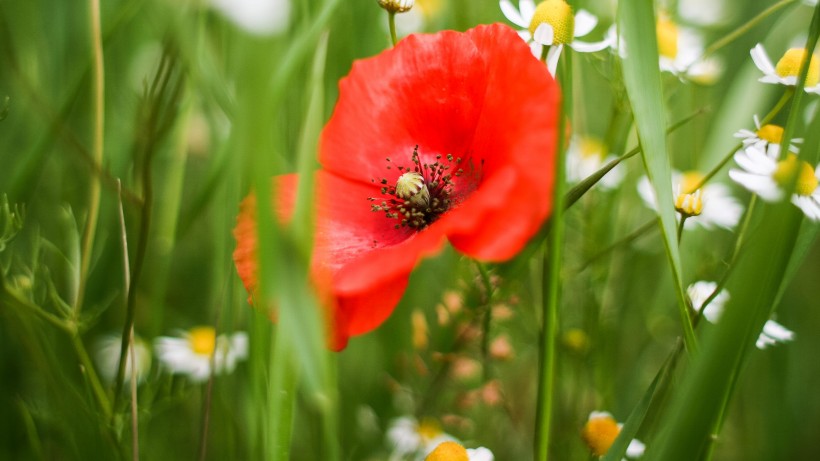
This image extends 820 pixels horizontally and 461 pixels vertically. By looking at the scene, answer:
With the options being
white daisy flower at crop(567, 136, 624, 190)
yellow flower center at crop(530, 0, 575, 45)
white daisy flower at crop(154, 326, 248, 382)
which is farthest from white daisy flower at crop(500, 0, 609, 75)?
white daisy flower at crop(154, 326, 248, 382)

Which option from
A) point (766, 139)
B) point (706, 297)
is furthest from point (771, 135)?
point (706, 297)

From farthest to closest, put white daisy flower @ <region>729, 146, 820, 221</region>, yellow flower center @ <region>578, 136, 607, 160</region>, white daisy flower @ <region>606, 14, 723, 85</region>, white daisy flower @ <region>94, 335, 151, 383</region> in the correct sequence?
1. yellow flower center @ <region>578, 136, 607, 160</region>
2. white daisy flower @ <region>94, 335, 151, 383</region>
3. white daisy flower @ <region>606, 14, 723, 85</region>
4. white daisy flower @ <region>729, 146, 820, 221</region>

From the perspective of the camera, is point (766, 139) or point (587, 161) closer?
point (766, 139)

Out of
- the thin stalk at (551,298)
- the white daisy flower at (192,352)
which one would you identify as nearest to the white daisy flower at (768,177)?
the thin stalk at (551,298)

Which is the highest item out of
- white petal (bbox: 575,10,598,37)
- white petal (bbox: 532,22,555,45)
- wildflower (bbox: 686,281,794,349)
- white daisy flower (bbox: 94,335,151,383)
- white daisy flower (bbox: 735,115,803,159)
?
white petal (bbox: 575,10,598,37)

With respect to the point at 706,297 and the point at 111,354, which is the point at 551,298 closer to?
the point at 706,297

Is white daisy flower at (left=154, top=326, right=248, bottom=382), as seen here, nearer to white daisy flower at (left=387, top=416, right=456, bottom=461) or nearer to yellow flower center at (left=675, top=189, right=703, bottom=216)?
white daisy flower at (left=387, top=416, right=456, bottom=461)

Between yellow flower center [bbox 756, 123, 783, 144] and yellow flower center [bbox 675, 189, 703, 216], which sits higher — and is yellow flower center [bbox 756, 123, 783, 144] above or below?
above
